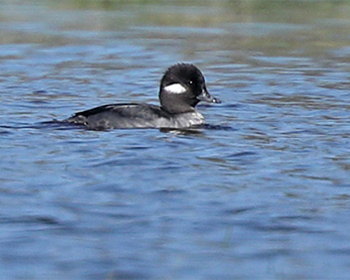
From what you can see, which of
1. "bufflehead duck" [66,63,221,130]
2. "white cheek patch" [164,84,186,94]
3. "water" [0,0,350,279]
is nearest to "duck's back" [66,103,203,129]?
"bufflehead duck" [66,63,221,130]

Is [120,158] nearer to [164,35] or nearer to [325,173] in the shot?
[325,173]

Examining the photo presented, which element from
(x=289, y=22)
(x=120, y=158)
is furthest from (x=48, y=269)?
(x=289, y=22)

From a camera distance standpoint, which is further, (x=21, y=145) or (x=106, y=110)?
(x=106, y=110)

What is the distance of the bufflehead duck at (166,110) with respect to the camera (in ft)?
41.6

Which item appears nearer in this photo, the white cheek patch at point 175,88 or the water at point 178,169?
the water at point 178,169

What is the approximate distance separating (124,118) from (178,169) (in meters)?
2.68

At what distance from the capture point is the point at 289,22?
26.2 metres

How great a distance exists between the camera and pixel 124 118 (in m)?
12.7

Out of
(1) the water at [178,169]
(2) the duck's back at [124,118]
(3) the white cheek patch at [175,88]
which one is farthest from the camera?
(3) the white cheek patch at [175,88]


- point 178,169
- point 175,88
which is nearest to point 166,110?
point 175,88

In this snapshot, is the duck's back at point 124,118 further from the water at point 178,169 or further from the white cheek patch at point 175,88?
the white cheek patch at point 175,88

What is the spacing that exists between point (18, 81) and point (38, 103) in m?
2.13

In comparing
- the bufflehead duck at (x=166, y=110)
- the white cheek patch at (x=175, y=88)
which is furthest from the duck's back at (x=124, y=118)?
the white cheek patch at (x=175, y=88)

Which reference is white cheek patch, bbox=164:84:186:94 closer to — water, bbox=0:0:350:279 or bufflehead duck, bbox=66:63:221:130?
bufflehead duck, bbox=66:63:221:130
